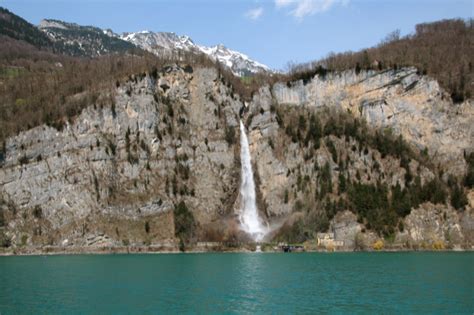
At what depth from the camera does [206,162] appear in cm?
12450

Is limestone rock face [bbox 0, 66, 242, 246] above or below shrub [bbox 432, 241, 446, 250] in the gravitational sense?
above

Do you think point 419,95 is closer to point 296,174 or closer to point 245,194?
point 296,174

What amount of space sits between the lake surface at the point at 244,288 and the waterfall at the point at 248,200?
4334cm

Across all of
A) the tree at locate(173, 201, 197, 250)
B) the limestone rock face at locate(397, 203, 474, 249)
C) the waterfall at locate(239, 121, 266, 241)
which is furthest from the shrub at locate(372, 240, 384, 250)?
the tree at locate(173, 201, 197, 250)

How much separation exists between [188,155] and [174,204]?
42.3 feet

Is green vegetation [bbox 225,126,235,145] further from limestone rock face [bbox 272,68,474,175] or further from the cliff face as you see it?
limestone rock face [bbox 272,68,474,175]

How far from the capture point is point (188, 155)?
12444cm

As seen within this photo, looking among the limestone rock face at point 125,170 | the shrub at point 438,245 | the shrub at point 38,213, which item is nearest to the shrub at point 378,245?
the shrub at point 438,245

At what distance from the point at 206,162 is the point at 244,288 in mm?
75684

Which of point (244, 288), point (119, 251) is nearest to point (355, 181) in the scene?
point (119, 251)

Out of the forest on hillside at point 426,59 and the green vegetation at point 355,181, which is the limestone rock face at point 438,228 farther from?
the forest on hillside at point 426,59

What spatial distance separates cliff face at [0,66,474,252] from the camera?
110 metres

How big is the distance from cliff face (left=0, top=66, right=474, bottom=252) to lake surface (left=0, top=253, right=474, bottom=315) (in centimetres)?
3713

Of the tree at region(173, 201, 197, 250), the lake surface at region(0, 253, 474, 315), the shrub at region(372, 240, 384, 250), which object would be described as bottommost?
the lake surface at region(0, 253, 474, 315)
